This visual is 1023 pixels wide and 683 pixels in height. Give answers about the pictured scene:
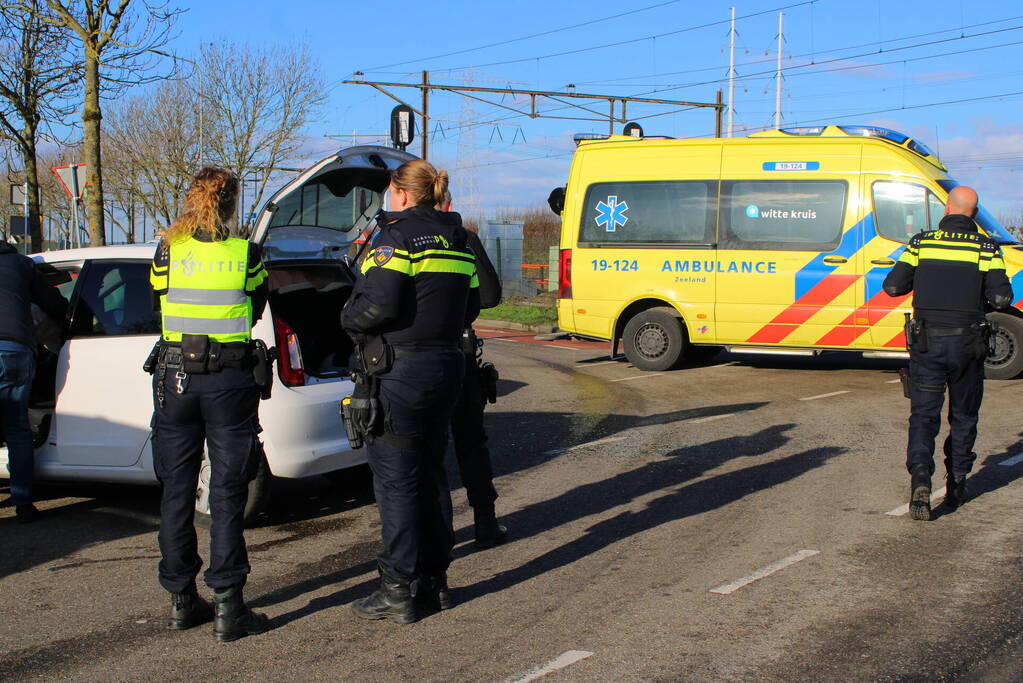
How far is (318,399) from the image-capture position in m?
5.75

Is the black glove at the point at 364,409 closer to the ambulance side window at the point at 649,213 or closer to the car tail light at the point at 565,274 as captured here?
the ambulance side window at the point at 649,213

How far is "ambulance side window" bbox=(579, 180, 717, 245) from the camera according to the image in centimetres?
1287

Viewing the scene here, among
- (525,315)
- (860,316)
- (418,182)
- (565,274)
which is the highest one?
(418,182)

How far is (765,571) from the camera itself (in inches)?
197

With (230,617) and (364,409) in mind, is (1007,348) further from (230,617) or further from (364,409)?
(230,617)

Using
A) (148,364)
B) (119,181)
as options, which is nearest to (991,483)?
(148,364)

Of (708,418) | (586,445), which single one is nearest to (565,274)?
(708,418)

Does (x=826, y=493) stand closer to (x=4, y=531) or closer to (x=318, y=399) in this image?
(x=318, y=399)

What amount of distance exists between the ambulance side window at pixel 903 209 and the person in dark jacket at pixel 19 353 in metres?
9.15

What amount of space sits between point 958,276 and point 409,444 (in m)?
3.59

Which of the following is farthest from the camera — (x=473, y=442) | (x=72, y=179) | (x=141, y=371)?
(x=72, y=179)

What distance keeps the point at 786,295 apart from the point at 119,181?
3209 cm

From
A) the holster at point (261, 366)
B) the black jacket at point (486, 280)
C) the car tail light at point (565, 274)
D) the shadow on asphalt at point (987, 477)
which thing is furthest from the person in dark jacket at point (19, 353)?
the car tail light at point (565, 274)

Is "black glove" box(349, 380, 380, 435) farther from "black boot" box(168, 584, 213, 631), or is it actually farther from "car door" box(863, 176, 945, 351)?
"car door" box(863, 176, 945, 351)
